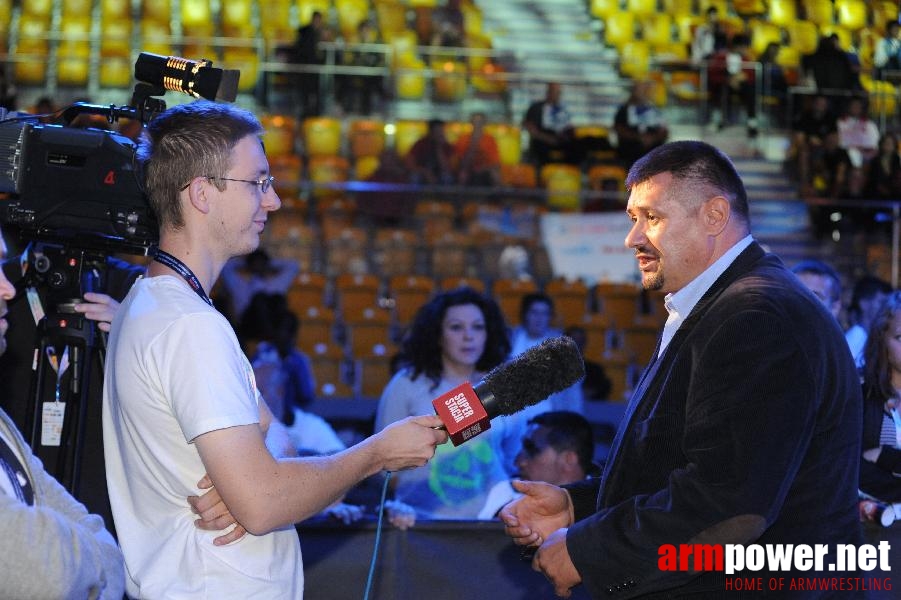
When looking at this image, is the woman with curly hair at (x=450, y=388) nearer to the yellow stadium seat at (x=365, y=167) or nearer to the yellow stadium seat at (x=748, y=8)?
the yellow stadium seat at (x=365, y=167)

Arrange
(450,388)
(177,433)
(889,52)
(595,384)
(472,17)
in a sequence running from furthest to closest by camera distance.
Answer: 1. (472,17)
2. (889,52)
3. (595,384)
4. (450,388)
5. (177,433)

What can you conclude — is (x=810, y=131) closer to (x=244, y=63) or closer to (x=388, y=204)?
(x=388, y=204)

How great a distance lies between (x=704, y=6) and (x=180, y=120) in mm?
12422

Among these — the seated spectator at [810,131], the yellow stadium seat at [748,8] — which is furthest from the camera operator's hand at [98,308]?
the yellow stadium seat at [748,8]

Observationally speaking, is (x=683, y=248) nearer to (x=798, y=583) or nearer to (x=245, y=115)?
(x=798, y=583)

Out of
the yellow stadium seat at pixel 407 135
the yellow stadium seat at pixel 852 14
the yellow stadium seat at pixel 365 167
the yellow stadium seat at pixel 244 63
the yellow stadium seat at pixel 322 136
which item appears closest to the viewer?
the yellow stadium seat at pixel 407 135

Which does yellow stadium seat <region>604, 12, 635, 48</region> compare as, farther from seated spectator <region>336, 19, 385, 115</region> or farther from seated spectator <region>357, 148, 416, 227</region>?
seated spectator <region>357, 148, 416, 227</region>

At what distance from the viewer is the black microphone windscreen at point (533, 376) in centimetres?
227

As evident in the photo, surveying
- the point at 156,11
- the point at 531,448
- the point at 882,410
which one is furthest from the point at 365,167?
the point at 882,410

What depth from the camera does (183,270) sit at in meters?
2.21

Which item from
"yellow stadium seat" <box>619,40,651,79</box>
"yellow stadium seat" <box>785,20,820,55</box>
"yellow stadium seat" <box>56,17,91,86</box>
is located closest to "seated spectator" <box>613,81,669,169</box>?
"yellow stadium seat" <box>619,40,651,79</box>

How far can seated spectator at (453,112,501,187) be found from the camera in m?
9.68

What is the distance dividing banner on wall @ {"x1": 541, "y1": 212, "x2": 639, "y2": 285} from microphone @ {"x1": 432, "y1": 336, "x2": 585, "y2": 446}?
21.8ft

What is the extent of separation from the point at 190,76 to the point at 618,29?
1125cm
